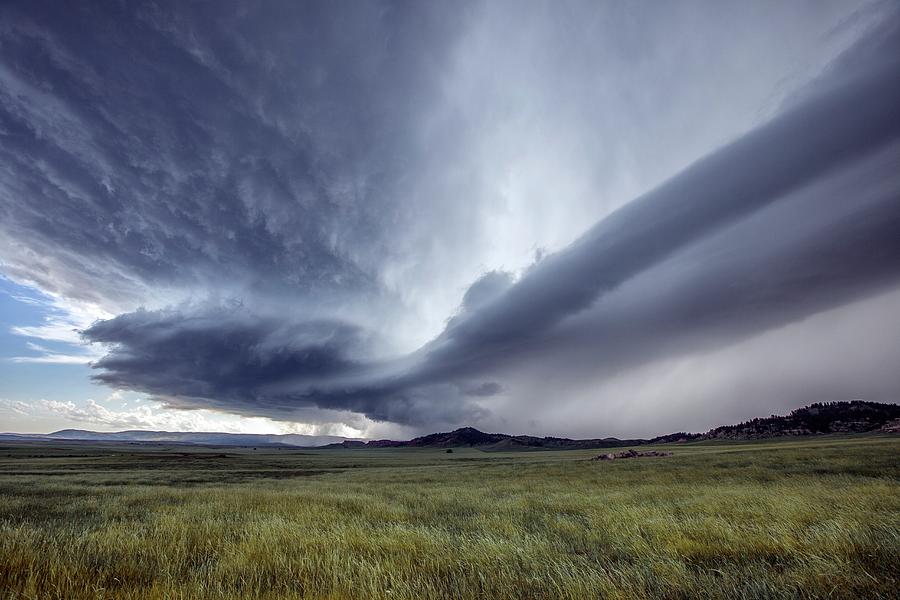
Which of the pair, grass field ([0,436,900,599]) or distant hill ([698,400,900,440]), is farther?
distant hill ([698,400,900,440])

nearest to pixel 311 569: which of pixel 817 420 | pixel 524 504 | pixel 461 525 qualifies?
pixel 461 525

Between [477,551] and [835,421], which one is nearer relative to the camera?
[477,551]

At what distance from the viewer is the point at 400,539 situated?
8328mm

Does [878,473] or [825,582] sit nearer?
[825,582]

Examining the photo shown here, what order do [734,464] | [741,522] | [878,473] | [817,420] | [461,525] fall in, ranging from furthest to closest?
[817,420]
[734,464]
[878,473]
[461,525]
[741,522]

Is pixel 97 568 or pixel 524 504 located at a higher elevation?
pixel 97 568

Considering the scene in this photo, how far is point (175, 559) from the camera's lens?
685 centimetres

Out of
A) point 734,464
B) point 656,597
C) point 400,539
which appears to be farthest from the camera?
point 734,464

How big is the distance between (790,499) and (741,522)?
16.3 ft

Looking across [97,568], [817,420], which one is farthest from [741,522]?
[817,420]

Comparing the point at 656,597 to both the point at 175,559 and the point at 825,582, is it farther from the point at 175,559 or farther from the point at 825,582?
the point at 175,559

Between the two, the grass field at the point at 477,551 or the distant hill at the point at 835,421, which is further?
the distant hill at the point at 835,421

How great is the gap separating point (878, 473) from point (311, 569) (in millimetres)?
29093

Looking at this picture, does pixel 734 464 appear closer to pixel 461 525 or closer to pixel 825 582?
pixel 461 525
